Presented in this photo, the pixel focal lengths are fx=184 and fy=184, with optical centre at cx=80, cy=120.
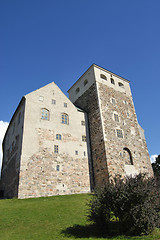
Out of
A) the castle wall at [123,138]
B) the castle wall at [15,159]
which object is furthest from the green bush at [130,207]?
the castle wall at [123,138]

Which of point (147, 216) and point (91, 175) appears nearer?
point (147, 216)

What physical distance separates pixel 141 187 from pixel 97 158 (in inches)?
606

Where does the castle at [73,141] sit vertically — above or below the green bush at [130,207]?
above

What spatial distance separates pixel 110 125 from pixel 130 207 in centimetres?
1773

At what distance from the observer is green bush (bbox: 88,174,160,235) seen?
882cm

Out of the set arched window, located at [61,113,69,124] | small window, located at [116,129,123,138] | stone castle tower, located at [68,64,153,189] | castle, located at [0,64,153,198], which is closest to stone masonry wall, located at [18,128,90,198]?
castle, located at [0,64,153,198]

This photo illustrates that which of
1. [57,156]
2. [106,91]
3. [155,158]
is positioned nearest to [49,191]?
[57,156]

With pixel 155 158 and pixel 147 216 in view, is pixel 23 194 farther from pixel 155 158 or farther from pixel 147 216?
pixel 155 158

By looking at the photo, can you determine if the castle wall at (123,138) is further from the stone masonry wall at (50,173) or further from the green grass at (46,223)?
the green grass at (46,223)

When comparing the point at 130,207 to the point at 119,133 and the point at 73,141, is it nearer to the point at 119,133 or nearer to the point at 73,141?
the point at 73,141

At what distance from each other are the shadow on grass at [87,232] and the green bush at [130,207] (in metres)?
0.18

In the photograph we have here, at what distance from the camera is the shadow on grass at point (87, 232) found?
898 centimetres

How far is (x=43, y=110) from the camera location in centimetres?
2525

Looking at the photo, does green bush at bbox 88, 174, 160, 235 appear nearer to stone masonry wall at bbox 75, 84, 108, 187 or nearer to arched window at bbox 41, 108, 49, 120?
stone masonry wall at bbox 75, 84, 108, 187
